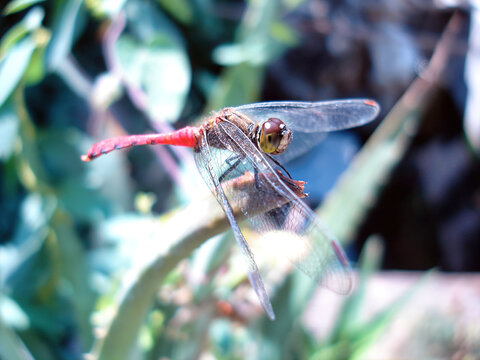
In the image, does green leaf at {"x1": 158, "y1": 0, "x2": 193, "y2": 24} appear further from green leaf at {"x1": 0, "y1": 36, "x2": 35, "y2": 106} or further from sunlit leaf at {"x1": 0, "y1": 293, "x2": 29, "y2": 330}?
sunlit leaf at {"x1": 0, "y1": 293, "x2": 29, "y2": 330}

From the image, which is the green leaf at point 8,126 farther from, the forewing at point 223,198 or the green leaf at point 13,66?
the forewing at point 223,198

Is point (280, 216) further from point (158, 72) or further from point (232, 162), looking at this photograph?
point (158, 72)

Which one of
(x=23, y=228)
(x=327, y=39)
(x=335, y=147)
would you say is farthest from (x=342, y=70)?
(x=23, y=228)

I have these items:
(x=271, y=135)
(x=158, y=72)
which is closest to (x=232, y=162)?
(x=271, y=135)

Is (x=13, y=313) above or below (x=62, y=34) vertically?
below

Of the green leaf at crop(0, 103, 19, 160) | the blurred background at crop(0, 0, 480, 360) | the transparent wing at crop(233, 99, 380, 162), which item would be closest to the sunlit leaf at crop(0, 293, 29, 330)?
the blurred background at crop(0, 0, 480, 360)

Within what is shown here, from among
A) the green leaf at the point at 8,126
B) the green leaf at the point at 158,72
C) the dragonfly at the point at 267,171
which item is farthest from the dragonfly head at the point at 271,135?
the green leaf at the point at 8,126

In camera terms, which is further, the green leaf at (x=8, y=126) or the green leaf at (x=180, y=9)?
the green leaf at (x=180, y=9)

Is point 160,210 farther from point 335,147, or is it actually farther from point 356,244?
point 356,244
